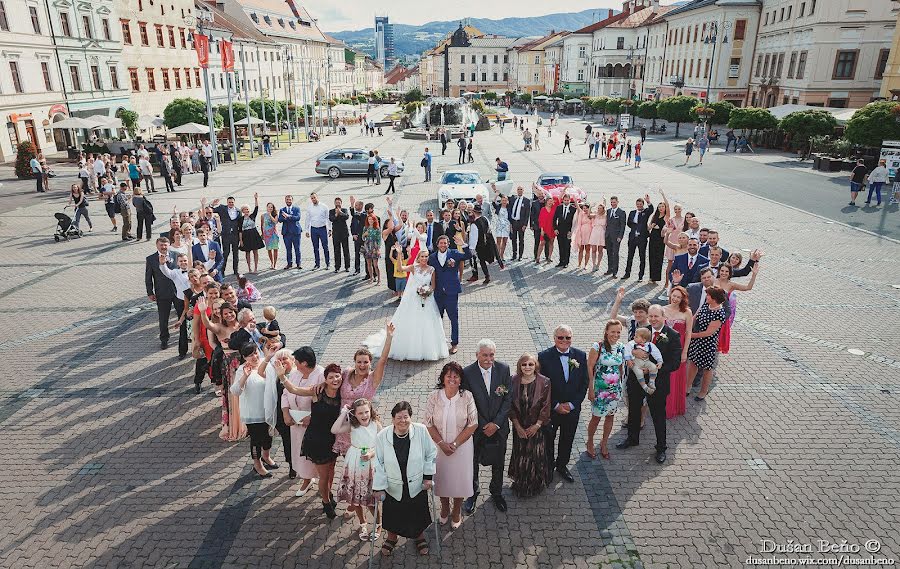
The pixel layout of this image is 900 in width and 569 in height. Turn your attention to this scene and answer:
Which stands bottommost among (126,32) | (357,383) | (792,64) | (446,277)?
(446,277)

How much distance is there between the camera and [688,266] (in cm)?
1020

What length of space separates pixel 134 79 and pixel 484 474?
50.1 meters

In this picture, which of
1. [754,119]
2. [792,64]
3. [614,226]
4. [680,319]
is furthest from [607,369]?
[792,64]

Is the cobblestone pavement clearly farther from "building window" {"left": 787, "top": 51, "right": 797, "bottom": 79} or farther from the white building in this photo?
"building window" {"left": 787, "top": 51, "right": 797, "bottom": 79}

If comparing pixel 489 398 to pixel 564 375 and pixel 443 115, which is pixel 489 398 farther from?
pixel 443 115

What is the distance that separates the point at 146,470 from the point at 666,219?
35.8ft

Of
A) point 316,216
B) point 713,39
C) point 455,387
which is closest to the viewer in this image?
point 455,387

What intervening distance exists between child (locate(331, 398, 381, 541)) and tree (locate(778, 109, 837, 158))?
36.9 m

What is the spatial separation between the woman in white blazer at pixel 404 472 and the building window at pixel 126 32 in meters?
50.3

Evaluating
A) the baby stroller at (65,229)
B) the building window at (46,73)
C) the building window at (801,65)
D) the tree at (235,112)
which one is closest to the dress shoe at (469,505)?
the baby stroller at (65,229)

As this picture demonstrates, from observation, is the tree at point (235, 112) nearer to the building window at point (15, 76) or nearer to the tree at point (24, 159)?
the building window at point (15, 76)

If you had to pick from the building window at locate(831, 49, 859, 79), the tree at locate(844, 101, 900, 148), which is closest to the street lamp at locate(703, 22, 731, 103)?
the building window at locate(831, 49, 859, 79)

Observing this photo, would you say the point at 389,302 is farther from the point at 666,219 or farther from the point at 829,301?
the point at 829,301

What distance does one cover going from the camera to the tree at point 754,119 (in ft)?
125
